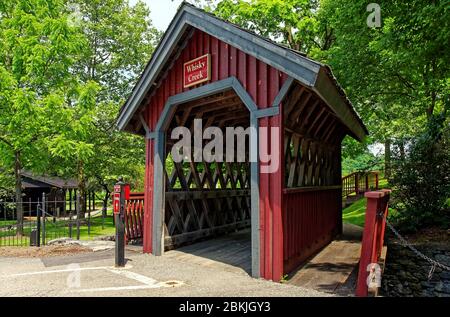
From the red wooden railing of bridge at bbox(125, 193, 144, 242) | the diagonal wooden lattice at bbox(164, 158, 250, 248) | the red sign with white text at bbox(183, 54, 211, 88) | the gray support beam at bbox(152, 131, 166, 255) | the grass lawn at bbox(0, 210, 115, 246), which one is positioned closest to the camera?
the red sign with white text at bbox(183, 54, 211, 88)

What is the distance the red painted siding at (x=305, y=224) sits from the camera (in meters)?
6.10

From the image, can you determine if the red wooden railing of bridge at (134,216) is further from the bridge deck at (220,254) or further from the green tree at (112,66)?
the green tree at (112,66)

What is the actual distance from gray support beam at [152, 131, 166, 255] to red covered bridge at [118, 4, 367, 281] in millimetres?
22

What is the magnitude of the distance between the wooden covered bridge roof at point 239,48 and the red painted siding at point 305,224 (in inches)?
71.2

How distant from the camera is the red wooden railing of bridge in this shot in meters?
9.25

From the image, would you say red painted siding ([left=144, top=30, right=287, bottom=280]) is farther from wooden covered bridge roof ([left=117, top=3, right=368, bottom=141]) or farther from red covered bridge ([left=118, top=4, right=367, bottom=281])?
wooden covered bridge roof ([left=117, top=3, right=368, bottom=141])

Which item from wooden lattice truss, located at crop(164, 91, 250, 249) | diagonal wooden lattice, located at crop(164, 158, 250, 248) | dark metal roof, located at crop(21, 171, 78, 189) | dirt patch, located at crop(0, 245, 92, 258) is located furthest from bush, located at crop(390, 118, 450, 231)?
dark metal roof, located at crop(21, 171, 78, 189)

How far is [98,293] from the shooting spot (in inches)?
195

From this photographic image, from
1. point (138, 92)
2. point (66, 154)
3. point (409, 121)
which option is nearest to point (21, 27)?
point (66, 154)

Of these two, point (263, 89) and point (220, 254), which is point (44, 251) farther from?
point (263, 89)

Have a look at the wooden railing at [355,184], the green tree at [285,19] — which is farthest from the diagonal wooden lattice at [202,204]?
the wooden railing at [355,184]

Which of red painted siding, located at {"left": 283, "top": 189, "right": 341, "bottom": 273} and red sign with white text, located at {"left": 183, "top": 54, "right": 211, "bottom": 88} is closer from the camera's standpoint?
red painted siding, located at {"left": 283, "top": 189, "right": 341, "bottom": 273}

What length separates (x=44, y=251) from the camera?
871 cm

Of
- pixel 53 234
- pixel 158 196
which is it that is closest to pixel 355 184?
pixel 53 234
